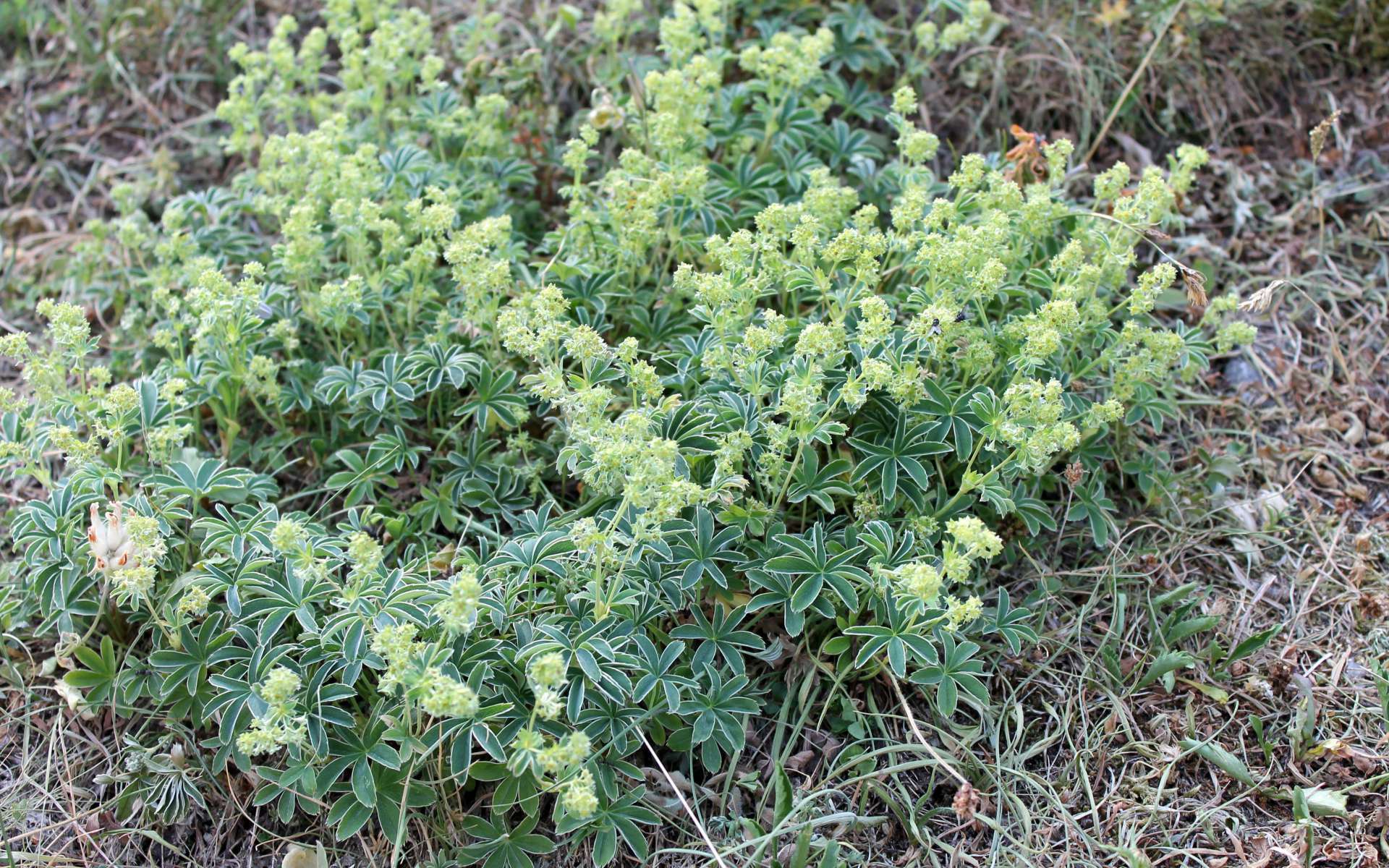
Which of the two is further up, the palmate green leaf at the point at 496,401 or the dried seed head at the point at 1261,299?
the dried seed head at the point at 1261,299

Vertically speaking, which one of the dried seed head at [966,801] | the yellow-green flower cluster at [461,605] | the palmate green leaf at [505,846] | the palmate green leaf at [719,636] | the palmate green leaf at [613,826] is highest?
the yellow-green flower cluster at [461,605]

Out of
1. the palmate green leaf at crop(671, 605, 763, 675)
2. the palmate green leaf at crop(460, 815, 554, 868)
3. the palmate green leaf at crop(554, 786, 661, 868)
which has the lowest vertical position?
the palmate green leaf at crop(460, 815, 554, 868)

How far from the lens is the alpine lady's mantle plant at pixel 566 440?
2607 mm

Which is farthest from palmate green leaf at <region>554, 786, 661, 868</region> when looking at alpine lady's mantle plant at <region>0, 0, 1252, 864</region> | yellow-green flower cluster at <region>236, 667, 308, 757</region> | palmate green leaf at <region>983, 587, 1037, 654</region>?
palmate green leaf at <region>983, 587, 1037, 654</region>

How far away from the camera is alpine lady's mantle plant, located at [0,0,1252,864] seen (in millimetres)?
2607

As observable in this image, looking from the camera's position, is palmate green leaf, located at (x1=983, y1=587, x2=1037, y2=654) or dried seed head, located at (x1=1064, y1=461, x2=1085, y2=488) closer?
palmate green leaf, located at (x1=983, y1=587, x2=1037, y2=654)

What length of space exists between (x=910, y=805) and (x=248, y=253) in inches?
105

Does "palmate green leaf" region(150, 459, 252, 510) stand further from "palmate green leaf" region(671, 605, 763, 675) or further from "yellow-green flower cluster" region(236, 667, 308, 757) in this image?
"palmate green leaf" region(671, 605, 763, 675)

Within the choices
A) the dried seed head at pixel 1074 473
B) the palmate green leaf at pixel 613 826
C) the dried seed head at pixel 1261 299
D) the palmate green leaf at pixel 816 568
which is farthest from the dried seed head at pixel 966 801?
the dried seed head at pixel 1261 299

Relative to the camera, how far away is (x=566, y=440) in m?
3.24

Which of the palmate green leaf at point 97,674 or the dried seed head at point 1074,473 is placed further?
the dried seed head at point 1074,473

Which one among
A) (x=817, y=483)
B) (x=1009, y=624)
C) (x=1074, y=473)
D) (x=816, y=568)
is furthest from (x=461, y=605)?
(x=1074, y=473)

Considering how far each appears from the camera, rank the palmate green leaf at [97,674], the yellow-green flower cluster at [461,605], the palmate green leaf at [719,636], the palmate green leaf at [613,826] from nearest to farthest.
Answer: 1. the yellow-green flower cluster at [461,605]
2. the palmate green leaf at [613,826]
3. the palmate green leaf at [719,636]
4. the palmate green leaf at [97,674]

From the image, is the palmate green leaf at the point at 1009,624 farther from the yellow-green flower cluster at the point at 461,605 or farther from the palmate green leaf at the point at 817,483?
the yellow-green flower cluster at the point at 461,605
